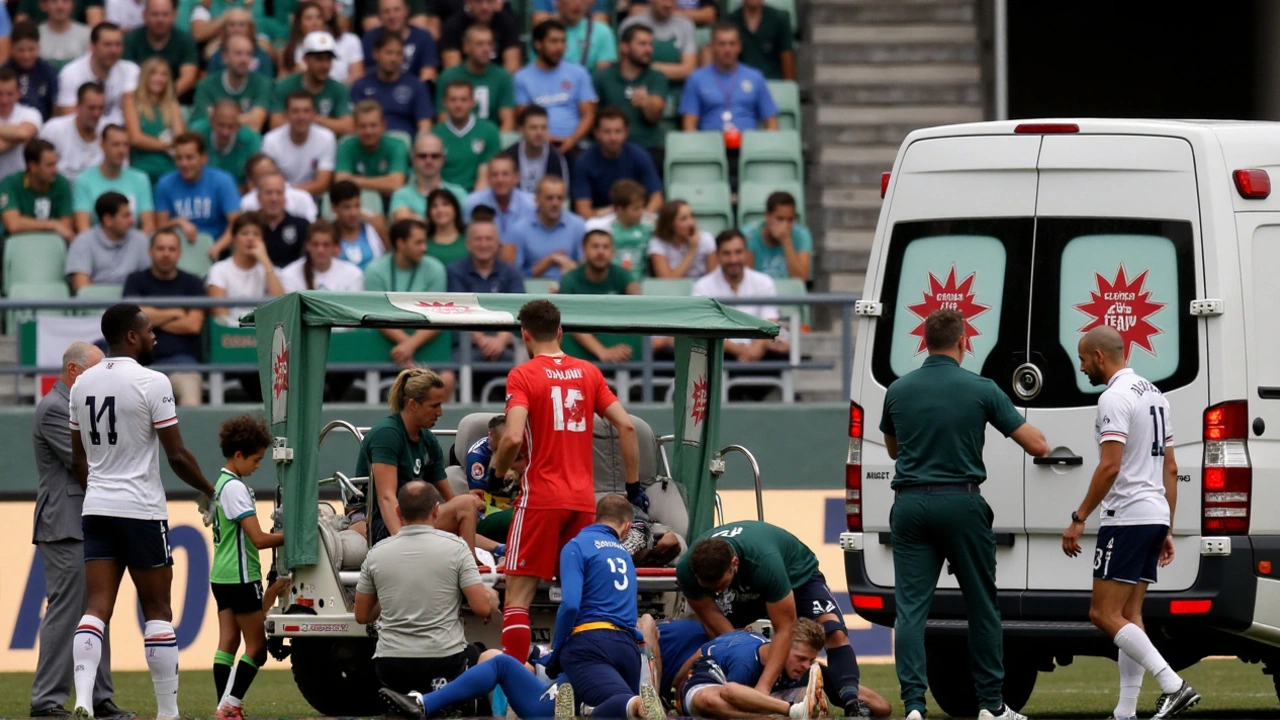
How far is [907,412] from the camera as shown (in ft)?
32.2

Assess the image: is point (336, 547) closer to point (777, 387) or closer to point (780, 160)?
point (777, 387)

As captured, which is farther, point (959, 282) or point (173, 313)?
point (173, 313)

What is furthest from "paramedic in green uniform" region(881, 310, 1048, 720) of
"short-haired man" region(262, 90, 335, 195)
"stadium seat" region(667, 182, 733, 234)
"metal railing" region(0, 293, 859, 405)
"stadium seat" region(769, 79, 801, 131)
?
"stadium seat" region(769, 79, 801, 131)

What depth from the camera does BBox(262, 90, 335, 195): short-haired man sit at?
18.5 metres

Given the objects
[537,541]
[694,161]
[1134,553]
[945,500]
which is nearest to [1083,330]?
[1134,553]

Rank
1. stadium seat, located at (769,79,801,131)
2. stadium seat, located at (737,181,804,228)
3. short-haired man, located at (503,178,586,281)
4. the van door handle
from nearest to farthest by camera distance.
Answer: the van door handle < short-haired man, located at (503,178,586,281) < stadium seat, located at (737,181,804,228) < stadium seat, located at (769,79,801,131)

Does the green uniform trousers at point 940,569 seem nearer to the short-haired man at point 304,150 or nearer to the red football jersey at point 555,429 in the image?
the red football jersey at point 555,429

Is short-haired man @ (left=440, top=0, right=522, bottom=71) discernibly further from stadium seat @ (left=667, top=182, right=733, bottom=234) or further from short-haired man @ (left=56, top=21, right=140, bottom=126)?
short-haired man @ (left=56, top=21, right=140, bottom=126)

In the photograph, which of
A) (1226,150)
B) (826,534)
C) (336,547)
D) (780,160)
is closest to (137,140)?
(780,160)

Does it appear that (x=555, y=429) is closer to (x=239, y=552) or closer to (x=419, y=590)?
(x=419, y=590)

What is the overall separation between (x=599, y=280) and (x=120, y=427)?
686cm

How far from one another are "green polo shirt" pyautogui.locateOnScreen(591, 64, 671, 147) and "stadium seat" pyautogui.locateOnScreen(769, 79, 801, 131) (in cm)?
119

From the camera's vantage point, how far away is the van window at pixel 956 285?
34.4ft

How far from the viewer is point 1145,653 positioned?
390 inches
